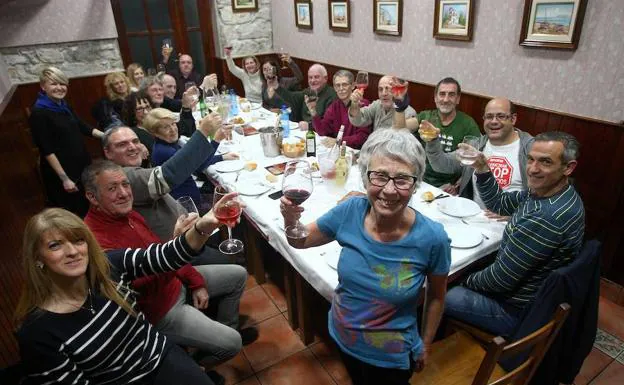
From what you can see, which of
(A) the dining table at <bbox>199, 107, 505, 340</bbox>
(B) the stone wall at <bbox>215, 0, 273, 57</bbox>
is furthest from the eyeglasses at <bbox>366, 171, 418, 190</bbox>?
(B) the stone wall at <bbox>215, 0, 273, 57</bbox>

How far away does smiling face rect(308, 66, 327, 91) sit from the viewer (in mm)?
3795

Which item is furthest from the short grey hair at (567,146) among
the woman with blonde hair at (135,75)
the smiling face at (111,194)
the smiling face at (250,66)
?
the woman with blonde hair at (135,75)

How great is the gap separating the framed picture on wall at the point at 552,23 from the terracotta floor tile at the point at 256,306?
2.65 meters

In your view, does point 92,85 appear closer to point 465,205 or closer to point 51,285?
point 51,285

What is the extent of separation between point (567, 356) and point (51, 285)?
1.95 metres

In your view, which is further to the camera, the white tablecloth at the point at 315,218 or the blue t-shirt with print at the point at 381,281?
the white tablecloth at the point at 315,218

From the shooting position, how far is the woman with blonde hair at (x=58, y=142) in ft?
10.2

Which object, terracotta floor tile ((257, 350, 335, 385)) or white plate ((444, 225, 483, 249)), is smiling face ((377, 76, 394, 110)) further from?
terracotta floor tile ((257, 350, 335, 385))

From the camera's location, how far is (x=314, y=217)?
6.54 ft

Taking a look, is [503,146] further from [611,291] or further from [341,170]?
[611,291]

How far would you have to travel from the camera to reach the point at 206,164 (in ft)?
9.20

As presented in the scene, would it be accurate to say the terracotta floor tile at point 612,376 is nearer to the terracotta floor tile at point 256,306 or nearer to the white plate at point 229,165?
the terracotta floor tile at point 256,306

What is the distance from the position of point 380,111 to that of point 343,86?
15.4 inches

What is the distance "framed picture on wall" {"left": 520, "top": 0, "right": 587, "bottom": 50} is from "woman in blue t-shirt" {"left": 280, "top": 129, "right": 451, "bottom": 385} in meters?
2.16
